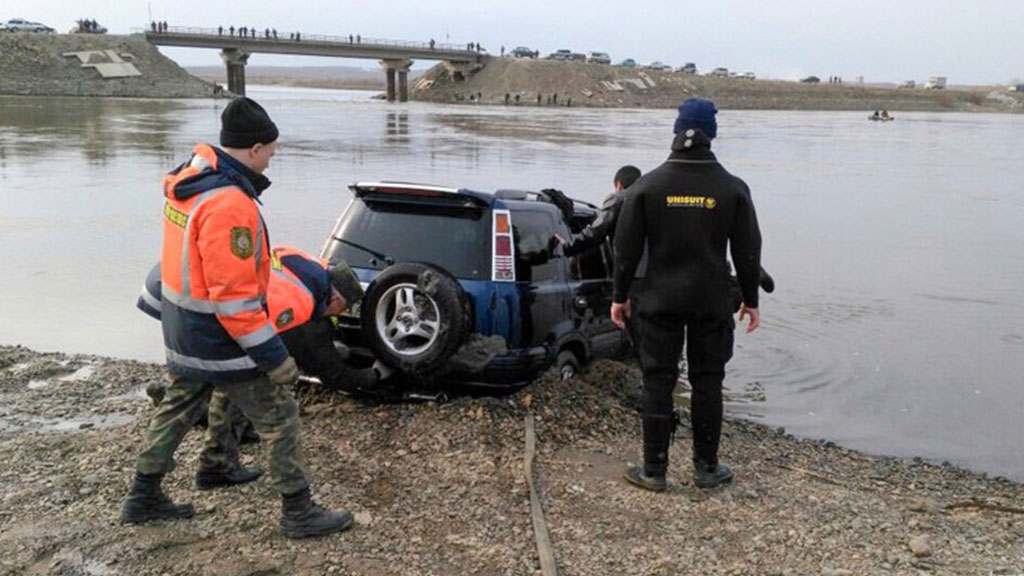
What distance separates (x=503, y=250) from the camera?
6410 millimetres

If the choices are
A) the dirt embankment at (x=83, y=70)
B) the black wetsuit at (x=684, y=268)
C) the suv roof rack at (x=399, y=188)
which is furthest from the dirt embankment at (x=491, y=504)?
the dirt embankment at (x=83, y=70)

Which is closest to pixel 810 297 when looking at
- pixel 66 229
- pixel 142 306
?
pixel 142 306

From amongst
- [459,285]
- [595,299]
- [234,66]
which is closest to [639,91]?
[234,66]

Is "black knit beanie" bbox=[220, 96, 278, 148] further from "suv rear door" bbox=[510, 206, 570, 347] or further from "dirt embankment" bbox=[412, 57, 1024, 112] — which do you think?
"dirt embankment" bbox=[412, 57, 1024, 112]

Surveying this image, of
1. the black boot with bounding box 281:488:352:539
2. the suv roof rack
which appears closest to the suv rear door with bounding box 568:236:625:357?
the suv roof rack

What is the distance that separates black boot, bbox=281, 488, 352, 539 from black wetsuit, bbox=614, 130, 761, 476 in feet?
6.15

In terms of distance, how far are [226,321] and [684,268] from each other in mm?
2420

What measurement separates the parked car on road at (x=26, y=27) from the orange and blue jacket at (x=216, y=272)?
87.3m

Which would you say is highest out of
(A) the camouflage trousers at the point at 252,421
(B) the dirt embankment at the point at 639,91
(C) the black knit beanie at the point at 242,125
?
(B) the dirt embankment at the point at 639,91

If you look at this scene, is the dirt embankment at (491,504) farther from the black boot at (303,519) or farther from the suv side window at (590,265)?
the suv side window at (590,265)

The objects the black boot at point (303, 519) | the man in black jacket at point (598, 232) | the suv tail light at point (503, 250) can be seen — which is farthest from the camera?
the man in black jacket at point (598, 232)

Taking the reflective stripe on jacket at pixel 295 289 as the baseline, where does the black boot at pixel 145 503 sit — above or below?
below

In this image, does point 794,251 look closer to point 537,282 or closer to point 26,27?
point 537,282

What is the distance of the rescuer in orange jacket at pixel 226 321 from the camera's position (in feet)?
13.1
